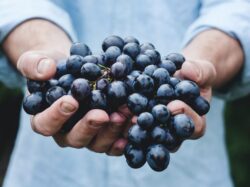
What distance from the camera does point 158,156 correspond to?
1194 mm

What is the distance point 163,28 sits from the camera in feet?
5.63

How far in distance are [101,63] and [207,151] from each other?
51cm

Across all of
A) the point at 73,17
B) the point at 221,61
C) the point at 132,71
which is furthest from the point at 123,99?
the point at 73,17

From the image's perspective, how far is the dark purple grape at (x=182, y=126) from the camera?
3.98 feet

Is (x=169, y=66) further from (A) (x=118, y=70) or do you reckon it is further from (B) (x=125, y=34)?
(B) (x=125, y=34)

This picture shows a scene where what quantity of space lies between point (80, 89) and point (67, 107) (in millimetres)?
45

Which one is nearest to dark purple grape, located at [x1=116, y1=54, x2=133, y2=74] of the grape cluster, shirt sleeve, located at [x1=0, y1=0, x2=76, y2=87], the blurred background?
the grape cluster

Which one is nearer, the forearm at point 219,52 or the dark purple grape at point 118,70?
the dark purple grape at point 118,70

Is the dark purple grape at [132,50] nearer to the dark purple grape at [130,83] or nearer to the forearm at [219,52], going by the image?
the dark purple grape at [130,83]

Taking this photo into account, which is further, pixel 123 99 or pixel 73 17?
pixel 73 17

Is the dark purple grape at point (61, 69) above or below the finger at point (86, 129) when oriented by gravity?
above

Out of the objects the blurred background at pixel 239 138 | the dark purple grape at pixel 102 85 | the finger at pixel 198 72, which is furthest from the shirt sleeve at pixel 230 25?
the blurred background at pixel 239 138

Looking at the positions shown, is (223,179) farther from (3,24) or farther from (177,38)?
(3,24)

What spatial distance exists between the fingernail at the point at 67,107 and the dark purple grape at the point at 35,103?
86 millimetres
